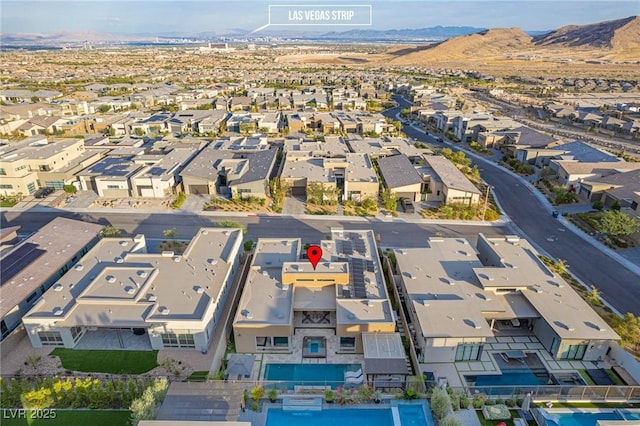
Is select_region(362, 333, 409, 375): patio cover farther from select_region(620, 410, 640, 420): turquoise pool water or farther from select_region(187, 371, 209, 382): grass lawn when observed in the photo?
select_region(620, 410, 640, 420): turquoise pool water

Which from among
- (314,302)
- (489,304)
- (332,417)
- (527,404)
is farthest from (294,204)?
(527,404)

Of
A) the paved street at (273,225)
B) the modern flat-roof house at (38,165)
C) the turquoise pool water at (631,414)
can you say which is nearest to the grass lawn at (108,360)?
the paved street at (273,225)

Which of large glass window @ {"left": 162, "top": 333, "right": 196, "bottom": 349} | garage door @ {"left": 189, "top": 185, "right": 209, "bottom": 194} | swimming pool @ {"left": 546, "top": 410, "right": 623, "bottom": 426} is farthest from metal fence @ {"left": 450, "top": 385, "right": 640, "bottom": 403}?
garage door @ {"left": 189, "top": 185, "right": 209, "bottom": 194}

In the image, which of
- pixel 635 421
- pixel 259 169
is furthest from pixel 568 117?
pixel 635 421

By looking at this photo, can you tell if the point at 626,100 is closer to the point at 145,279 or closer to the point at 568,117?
the point at 568,117

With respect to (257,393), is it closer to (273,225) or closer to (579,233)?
(273,225)

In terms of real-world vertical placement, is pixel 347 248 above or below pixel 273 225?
above
